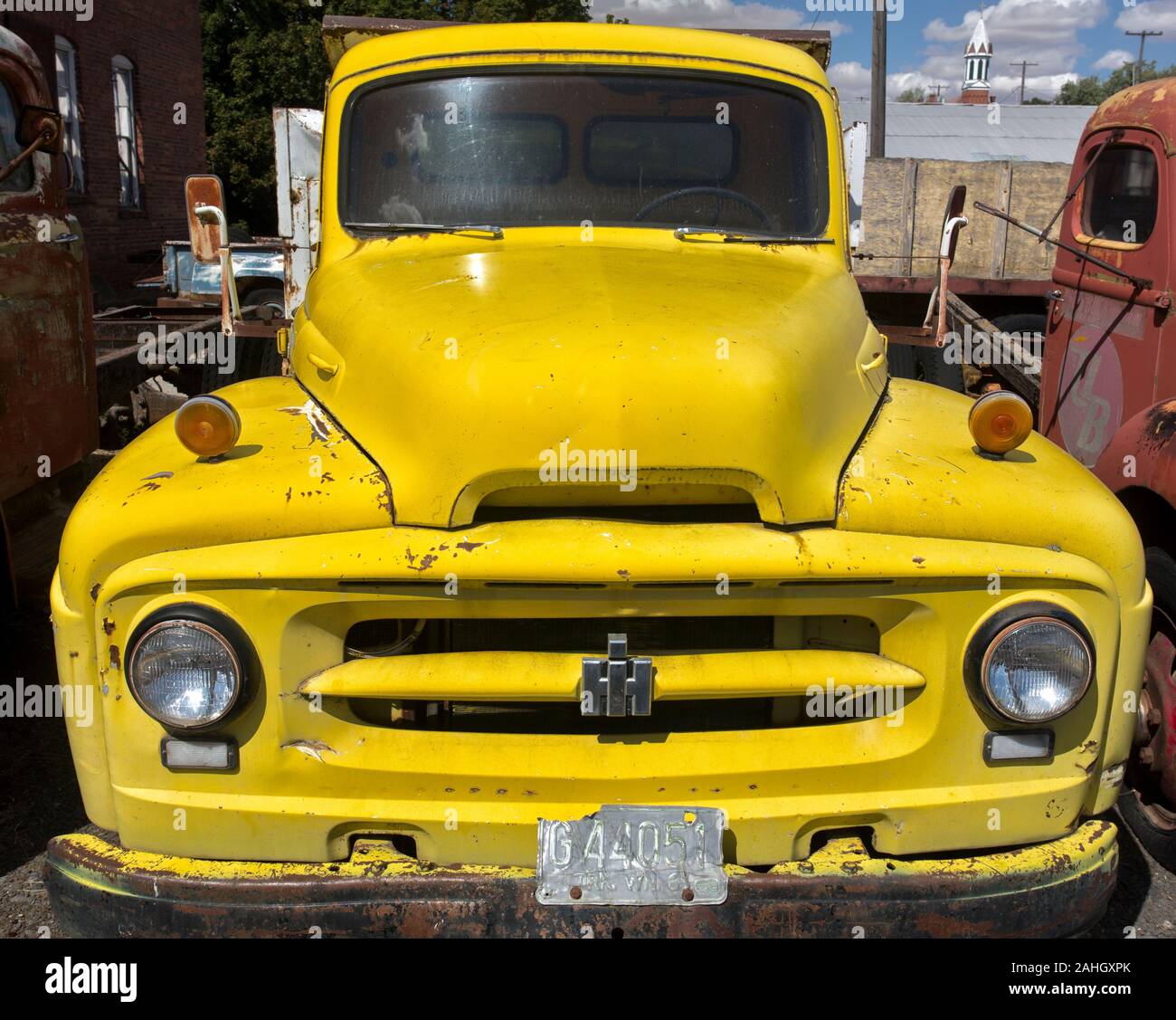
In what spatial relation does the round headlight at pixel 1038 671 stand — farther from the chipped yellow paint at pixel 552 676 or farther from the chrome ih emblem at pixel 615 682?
the chrome ih emblem at pixel 615 682

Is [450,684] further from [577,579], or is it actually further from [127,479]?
[127,479]

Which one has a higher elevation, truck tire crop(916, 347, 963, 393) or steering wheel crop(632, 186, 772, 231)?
steering wheel crop(632, 186, 772, 231)

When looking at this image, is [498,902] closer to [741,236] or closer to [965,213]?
[741,236]

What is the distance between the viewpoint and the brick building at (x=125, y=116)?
578 inches

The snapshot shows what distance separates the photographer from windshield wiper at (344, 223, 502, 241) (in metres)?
3.22

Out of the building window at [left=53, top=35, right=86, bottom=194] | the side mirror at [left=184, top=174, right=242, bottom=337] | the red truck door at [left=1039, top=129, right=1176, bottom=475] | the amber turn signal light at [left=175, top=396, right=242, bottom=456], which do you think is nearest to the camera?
the amber turn signal light at [left=175, top=396, right=242, bottom=456]

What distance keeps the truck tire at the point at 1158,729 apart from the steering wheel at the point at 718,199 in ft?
5.24

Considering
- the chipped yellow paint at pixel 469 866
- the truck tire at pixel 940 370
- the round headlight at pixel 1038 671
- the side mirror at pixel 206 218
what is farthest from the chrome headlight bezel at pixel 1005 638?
the truck tire at pixel 940 370

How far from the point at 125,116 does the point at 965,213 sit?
12038 millimetres

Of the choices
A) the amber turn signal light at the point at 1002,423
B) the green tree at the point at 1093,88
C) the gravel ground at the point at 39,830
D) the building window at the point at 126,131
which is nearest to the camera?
the amber turn signal light at the point at 1002,423

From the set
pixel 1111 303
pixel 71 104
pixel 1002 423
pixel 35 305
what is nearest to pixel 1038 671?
pixel 1002 423

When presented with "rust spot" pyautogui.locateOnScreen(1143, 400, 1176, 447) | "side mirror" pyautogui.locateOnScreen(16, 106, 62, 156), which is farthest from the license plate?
"side mirror" pyautogui.locateOnScreen(16, 106, 62, 156)

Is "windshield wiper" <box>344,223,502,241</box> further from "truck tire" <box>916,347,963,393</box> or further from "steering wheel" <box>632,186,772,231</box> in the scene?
"truck tire" <box>916,347,963,393</box>

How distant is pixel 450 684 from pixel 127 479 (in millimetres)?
826
